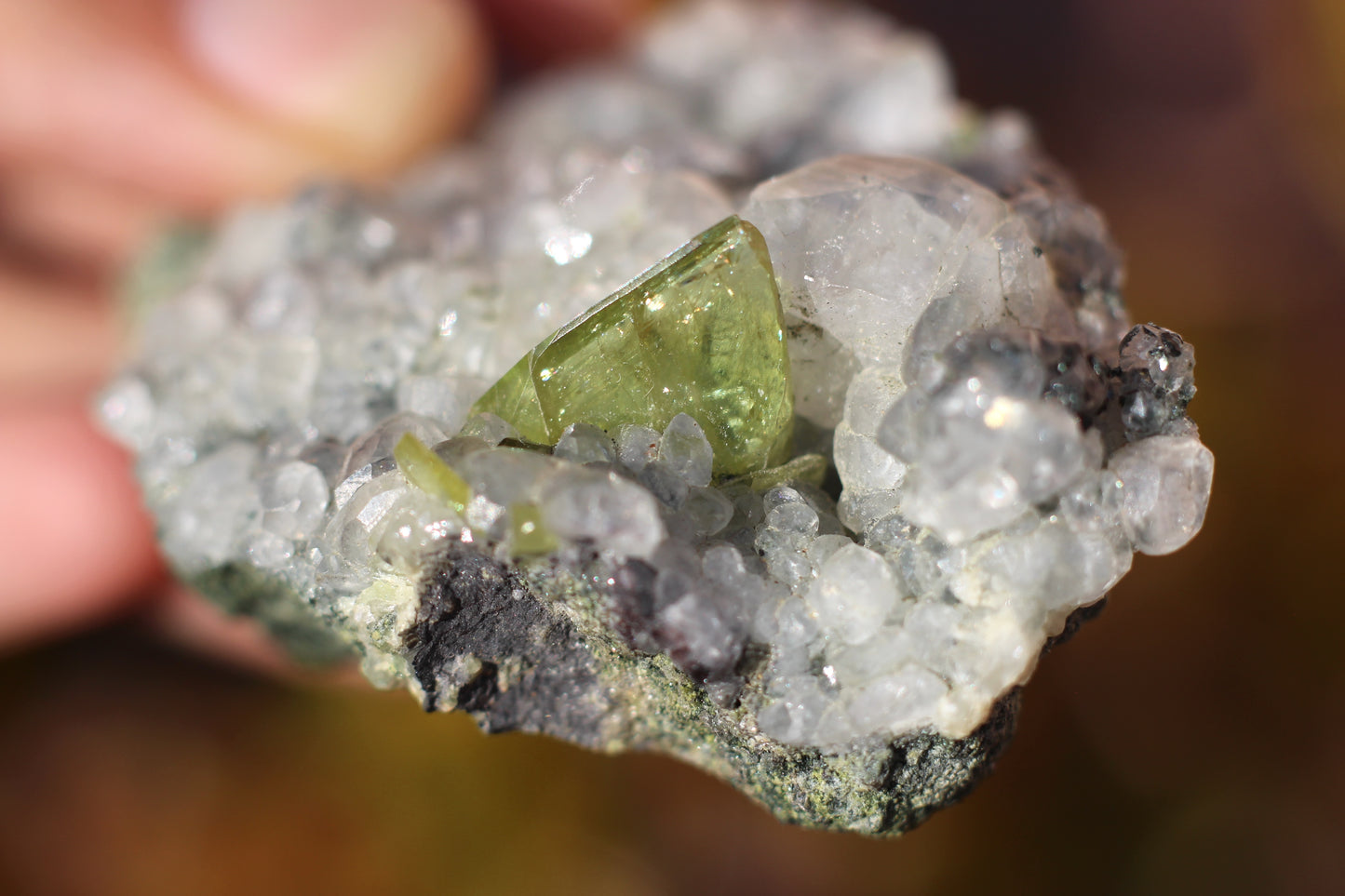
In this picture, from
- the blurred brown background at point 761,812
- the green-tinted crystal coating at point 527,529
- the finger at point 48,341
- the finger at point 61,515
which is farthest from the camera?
the blurred brown background at point 761,812

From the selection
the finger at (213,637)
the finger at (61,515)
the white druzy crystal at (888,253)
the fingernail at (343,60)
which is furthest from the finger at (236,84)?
the white druzy crystal at (888,253)

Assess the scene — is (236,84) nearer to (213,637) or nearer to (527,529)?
(213,637)

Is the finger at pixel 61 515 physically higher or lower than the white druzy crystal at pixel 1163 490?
lower

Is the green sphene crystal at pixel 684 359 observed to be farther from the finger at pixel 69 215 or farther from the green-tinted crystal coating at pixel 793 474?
the finger at pixel 69 215

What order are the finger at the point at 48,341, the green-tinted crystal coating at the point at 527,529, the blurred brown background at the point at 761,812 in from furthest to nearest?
the blurred brown background at the point at 761,812 < the finger at the point at 48,341 < the green-tinted crystal coating at the point at 527,529

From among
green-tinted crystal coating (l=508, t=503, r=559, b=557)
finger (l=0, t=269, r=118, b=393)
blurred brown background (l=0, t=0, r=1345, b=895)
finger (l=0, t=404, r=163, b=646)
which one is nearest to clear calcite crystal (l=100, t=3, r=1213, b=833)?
green-tinted crystal coating (l=508, t=503, r=559, b=557)

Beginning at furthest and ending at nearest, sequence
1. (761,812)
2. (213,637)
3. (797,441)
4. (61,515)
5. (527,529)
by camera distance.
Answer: (761,812) → (213,637) → (61,515) → (797,441) → (527,529)

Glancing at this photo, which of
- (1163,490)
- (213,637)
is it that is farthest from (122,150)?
(1163,490)
